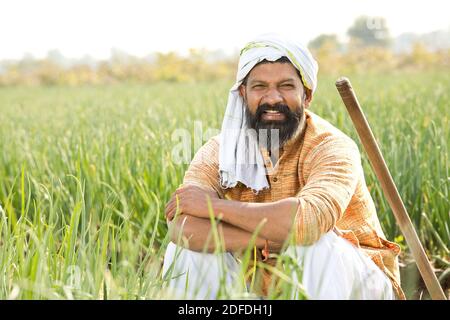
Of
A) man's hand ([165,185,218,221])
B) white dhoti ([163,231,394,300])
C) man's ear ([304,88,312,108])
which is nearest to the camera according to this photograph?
Answer: white dhoti ([163,231,394,300])

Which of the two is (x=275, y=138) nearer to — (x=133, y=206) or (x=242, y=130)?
(x=242, y=130)

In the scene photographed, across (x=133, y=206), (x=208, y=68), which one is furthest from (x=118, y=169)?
(x=208, y=68)

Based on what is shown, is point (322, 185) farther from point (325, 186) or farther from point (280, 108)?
point (280, 108)

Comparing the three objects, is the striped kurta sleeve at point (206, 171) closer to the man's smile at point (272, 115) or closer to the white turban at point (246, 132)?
the white turban at point (246, 132)

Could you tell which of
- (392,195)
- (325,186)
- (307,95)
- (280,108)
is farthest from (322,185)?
(307,95)

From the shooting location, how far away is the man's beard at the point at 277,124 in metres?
2.09

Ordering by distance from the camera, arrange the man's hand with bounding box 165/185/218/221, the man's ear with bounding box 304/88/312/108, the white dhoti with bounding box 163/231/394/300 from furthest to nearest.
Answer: the man's ear with bounding box 304/88/312/108, the man's hand with bounding box 165/185/218/221, the white dhoti with bounding box 163/231/394/300

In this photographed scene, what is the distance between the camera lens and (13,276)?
1758mm

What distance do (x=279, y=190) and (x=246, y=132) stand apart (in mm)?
215

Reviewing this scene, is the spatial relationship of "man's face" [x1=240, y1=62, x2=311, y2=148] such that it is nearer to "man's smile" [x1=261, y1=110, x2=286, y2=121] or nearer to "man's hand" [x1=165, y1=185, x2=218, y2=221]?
"man's smile" [x1=261, y1=110, x2=286, y2=121]

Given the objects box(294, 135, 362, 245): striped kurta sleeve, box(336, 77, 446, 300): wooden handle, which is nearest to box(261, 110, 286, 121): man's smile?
box(294, 135, 362, 245): striped kurta sleeve

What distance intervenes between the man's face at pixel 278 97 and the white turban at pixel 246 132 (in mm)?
29

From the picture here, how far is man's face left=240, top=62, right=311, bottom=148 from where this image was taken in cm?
210
